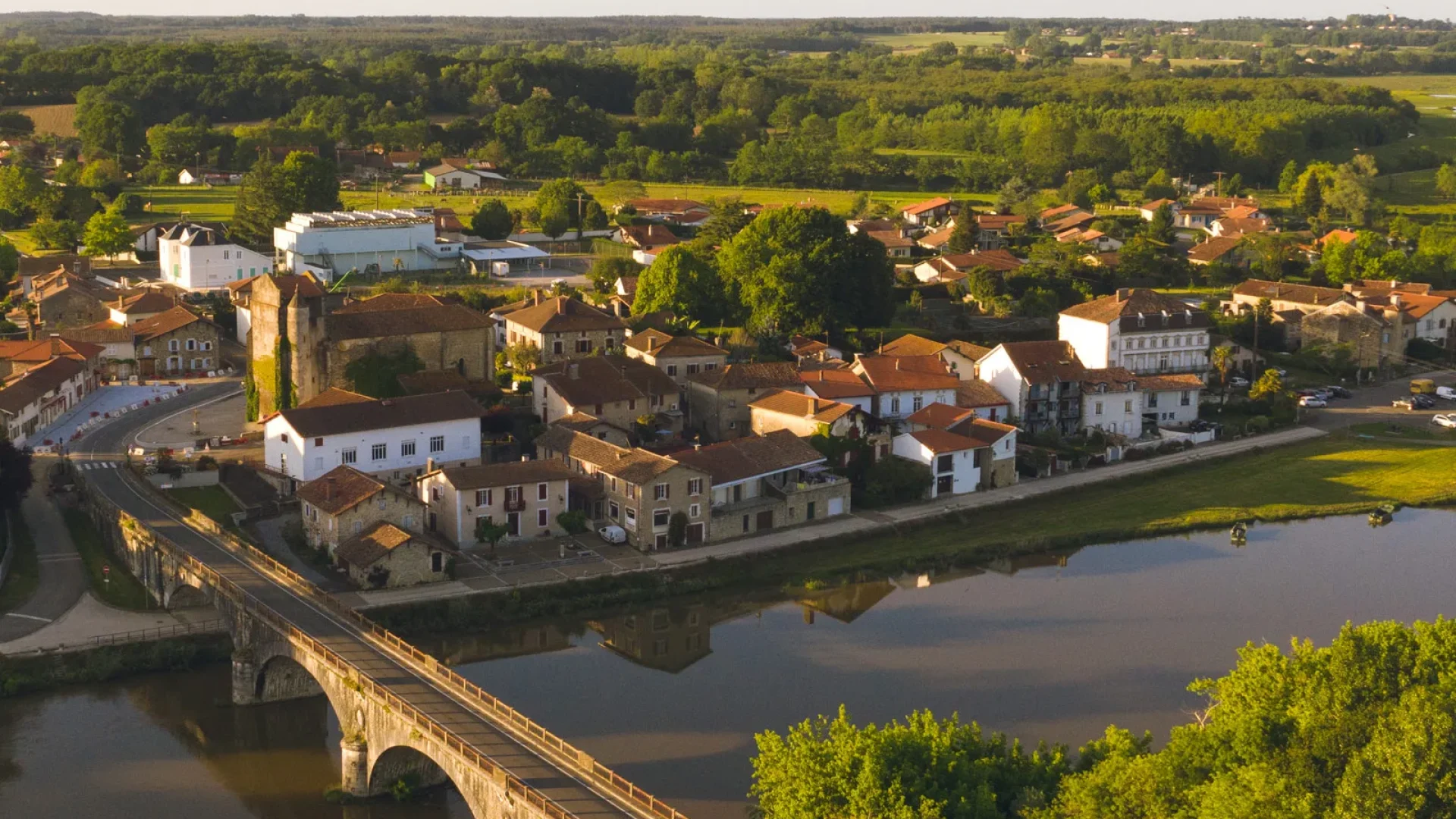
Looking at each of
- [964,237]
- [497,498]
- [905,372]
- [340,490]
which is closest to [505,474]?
[497,498]

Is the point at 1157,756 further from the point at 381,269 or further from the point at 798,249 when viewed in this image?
the point at 381,269

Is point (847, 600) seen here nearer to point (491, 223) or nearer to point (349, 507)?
point (349, 507)

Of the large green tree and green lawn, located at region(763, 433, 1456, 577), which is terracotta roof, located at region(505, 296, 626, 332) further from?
green lawn, located at region(763, 433, 1456, 577)

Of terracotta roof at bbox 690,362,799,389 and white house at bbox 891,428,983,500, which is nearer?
white house at bbox 891,428,983,500

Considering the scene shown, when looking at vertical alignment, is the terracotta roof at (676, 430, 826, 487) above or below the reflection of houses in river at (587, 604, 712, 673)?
above

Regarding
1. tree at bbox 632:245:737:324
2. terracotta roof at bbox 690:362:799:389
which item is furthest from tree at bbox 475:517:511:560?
tree at bbox 632:245:737:324

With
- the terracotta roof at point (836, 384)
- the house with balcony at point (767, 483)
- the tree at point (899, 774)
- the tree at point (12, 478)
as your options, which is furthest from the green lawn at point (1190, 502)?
the tree at point (12, 478)

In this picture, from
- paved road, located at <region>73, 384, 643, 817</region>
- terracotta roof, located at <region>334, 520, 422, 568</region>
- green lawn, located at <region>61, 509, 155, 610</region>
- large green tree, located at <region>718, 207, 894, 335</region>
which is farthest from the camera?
large green tree, located at <region>718, 207, 894, 335</region>
